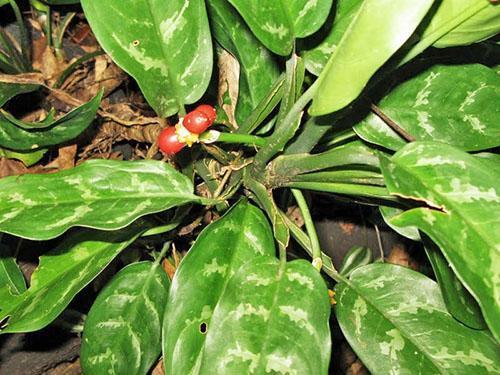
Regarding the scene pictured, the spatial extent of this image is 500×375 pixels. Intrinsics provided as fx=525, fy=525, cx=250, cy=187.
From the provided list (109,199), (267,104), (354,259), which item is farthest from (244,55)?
(354,259)

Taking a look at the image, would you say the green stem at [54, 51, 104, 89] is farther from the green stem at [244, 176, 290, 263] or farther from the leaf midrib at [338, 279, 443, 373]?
the leaf midrib at [338, 279, 443, 373]

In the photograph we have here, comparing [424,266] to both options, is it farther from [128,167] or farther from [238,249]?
[128,167]

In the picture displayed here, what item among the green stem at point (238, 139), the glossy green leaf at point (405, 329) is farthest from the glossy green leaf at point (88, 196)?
the glossy green leaf at point (405, 329)

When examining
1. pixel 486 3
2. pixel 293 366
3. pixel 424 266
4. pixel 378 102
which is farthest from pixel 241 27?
pixel 424 266

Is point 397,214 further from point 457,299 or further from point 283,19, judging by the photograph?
point 283,19

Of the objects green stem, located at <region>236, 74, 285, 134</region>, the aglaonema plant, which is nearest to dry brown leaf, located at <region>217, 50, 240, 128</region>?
the aglaonema plant

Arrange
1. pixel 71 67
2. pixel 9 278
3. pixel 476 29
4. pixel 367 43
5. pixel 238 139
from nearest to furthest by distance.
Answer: pixel 367 43, pixel 476 29, pixel 238 139, pixel 9 278, pixel 71 67

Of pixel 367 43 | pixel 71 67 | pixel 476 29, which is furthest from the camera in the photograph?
pixel 71 67
